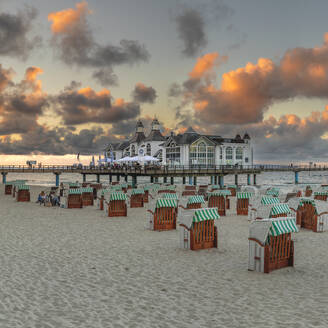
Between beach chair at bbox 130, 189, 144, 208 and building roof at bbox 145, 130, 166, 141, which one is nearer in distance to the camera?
beach chair at bbox 130, 189, 144, 208

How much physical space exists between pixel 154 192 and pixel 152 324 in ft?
68.5

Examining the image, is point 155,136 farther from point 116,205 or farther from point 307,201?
point 307,201

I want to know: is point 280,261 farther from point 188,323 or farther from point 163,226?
point 163,226

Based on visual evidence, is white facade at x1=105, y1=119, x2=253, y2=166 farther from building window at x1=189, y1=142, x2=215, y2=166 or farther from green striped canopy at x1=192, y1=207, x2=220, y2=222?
green striped canopy at x1=192, y1=207, x2=220, y2=222

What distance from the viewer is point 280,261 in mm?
8719

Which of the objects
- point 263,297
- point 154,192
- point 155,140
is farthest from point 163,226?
point 155,140

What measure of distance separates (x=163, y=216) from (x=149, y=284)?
706 centimetres

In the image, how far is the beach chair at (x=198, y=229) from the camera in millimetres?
10586

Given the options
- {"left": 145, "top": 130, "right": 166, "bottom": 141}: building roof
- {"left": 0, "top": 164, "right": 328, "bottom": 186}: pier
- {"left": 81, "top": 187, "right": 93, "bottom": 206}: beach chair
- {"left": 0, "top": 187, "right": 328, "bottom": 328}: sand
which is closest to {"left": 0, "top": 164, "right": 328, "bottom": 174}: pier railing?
{"left": 0, "top": 164, "right": 328, "bottom": 186}: pier

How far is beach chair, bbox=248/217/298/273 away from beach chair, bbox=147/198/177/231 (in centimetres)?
607

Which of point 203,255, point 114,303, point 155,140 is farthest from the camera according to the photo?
point 155,140

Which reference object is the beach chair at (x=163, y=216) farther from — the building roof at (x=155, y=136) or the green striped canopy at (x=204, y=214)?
the building roof at (x=155, y=136)

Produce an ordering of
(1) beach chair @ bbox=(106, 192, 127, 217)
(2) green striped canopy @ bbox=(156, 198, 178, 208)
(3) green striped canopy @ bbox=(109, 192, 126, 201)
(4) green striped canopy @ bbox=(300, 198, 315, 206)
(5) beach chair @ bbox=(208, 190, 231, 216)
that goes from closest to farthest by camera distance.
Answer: (2) green striped canopy @ bbox=(156, 198, 178, 208) → (4) green striped canopy @ bbox=(300, 198, 315, 206) → (1) beach chair @ bbox=(106, 192, 127, 217) → (3) green striped canopy @ bbox=(109, 192, 126, 201) → (5) beach chair @ bbox=(208, 190, 231, 216)

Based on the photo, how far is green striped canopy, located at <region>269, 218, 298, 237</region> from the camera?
836 centimetres
